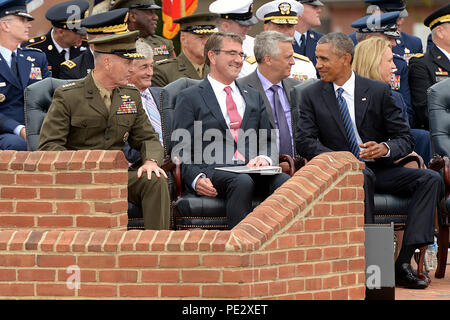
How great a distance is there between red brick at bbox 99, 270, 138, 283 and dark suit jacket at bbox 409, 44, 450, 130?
4.92 meters

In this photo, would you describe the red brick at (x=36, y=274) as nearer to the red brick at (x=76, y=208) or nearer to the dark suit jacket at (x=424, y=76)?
the red brick at (x=76, y=208)

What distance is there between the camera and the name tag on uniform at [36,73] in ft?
27.5

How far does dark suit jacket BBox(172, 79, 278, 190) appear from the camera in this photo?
7.33 m

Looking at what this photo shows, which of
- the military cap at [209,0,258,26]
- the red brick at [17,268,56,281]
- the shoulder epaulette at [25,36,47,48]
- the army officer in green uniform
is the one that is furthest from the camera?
the shoulder epaulette at [25,36,47,48]

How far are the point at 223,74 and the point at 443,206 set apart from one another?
2.07 metres

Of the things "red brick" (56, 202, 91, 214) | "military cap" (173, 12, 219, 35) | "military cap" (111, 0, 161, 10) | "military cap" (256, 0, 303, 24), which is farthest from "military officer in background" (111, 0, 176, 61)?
"red brick" (56, 202, 91, 214)

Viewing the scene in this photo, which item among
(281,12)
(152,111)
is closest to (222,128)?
(152,111)

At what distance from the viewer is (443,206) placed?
7.49 m

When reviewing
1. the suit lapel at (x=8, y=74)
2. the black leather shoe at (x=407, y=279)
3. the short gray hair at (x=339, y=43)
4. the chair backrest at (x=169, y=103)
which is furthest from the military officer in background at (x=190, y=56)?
the black leather shoe at (x=407, y=279)

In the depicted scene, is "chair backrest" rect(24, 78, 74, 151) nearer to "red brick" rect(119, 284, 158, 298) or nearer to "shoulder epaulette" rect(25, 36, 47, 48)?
"shoulder epaulette" rect(25, 36, 47, 48)

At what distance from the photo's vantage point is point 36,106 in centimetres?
758

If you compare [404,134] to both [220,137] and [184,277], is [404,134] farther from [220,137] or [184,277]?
[184,277]

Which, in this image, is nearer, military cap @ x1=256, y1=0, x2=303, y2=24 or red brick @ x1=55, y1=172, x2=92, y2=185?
red brick @ x1=55, y1=172, x2=92, y2=185

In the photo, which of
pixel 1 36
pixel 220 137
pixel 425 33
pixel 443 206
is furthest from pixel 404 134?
pixel 425 33
